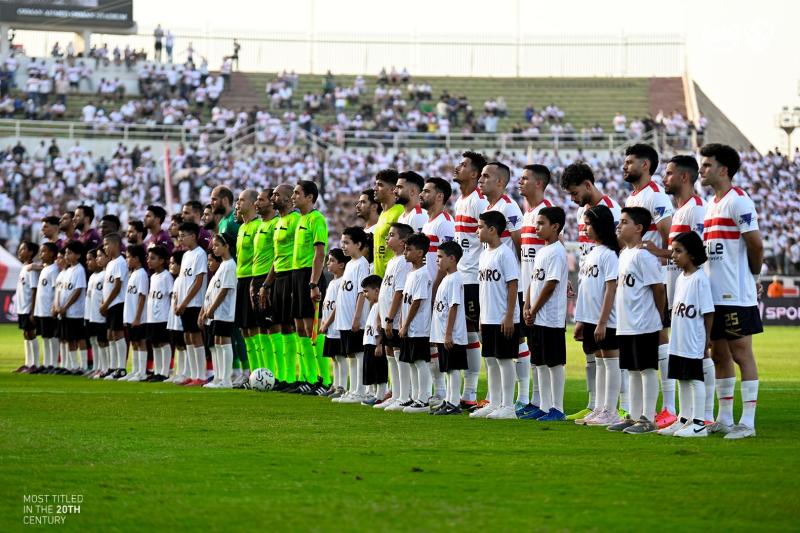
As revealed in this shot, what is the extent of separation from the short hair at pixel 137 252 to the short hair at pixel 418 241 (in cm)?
680

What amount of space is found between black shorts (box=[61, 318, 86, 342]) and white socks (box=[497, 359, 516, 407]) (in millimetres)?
9430

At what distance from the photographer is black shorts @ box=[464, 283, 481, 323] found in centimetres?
1302

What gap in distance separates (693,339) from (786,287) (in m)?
31.9

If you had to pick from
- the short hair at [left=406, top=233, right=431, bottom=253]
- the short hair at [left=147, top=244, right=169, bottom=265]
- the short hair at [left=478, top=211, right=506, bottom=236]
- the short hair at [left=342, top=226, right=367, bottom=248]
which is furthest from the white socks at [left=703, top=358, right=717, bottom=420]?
the short hair at [left=147, top=244, right=169, bottom=265]

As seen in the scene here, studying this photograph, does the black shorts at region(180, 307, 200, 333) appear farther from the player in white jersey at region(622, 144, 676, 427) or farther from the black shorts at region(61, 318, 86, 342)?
the player in white jersey at region(622, 144, 676, 427)

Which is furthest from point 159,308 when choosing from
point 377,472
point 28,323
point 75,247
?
point 377,472

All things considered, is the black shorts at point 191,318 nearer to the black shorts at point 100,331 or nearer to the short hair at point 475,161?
the black shorts at point 100,331

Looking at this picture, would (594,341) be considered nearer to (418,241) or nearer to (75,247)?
(418,241)

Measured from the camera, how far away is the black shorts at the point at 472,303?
13023 millimetres

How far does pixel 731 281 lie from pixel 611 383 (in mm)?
1612

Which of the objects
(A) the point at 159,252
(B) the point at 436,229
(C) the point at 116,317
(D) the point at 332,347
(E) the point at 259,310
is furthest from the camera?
(C) the point at 116,317

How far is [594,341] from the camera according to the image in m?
11.9

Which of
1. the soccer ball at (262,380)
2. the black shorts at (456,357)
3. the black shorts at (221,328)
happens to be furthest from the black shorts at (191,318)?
the black shorts at (456,357)

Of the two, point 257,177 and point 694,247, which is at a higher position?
point 257,177
